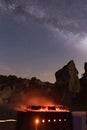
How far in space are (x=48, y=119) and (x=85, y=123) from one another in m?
9.14

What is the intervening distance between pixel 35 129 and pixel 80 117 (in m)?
13.0

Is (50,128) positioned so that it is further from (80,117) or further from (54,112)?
(80,117)

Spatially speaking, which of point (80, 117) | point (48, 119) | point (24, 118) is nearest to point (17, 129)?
point (24, 118)

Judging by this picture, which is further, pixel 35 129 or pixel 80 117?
pixel 80 117

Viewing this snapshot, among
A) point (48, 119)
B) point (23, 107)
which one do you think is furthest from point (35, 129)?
point (23, 107)

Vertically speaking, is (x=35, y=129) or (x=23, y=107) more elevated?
(x=23, y=107)

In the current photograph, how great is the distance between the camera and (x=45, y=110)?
269 feet

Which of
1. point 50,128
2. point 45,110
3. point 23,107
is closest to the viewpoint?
point 50,128

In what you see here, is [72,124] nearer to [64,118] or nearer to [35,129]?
[64,118]

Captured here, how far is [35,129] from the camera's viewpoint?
7825cm

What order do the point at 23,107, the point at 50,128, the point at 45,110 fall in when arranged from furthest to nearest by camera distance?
the point at 23,107 < the point at 45,110 < the point at 50,128

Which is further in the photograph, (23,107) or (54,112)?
(23,107)

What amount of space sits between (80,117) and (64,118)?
24.4 feet

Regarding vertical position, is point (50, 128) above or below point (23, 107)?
below
